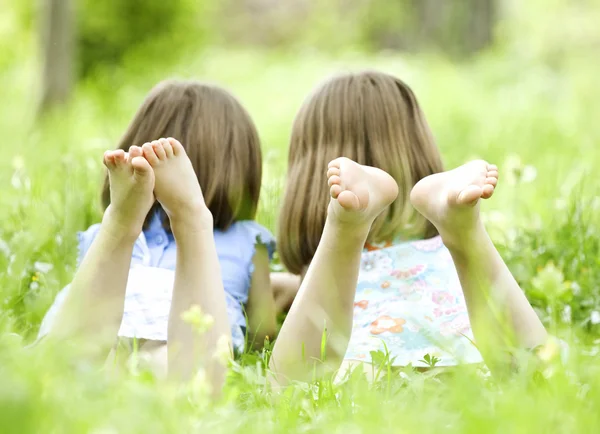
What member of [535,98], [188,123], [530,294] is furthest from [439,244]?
[535,98]

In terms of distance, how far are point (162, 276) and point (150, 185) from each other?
1.48 feet

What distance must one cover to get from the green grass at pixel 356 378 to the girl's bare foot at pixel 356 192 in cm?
34

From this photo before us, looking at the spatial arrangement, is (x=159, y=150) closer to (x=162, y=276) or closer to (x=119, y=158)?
(x=119, y=158)

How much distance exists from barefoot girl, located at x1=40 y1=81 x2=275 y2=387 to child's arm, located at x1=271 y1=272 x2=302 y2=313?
21cm

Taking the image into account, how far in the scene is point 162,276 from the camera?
209cm

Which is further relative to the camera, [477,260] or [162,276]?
[162,276]

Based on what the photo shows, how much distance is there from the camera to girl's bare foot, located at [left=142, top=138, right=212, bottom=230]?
175 cm

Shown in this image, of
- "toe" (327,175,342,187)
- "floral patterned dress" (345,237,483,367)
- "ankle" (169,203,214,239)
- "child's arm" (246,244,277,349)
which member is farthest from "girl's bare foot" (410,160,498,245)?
"child's arm" (246,244,277,349)

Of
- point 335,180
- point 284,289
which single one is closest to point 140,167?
point 335,180

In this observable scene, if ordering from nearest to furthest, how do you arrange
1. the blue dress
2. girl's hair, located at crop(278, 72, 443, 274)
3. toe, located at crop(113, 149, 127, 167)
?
1. toe, located at crop(113, 149, 127, 167)
2. the blue dress
3. girl's hair, located at crop(278, 72, 443, 274)

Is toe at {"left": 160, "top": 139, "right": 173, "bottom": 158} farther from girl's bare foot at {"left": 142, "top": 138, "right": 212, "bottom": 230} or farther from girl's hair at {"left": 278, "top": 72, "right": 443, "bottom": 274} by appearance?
girl's hair at {"left": 278, "top": 72, "right": 443, "bottom": 274}

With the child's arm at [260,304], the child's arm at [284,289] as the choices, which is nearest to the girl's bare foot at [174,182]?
the child's arm at [260,304]

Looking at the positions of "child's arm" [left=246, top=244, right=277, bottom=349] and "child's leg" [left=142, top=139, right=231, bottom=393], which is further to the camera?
"child's arm" [left=246, top=244, right=277, bottom=349]

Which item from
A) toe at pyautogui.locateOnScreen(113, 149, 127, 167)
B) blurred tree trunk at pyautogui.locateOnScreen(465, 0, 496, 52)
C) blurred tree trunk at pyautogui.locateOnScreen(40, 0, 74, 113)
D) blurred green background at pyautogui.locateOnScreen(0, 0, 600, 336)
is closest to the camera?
toe at pyautogui.locateOnScreen(113, 149, 127, 167)
